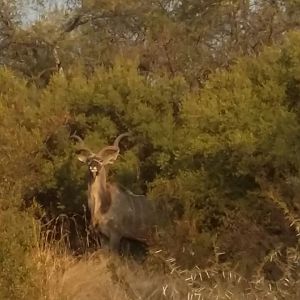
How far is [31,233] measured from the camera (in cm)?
978

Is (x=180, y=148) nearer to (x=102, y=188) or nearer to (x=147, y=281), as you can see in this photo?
(x=102, y=188)

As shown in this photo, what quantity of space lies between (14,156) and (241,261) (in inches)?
198

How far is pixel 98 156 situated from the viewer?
1490cm

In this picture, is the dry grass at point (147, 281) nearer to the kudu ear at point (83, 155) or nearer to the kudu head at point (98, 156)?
the kudu head at point (98, 156)

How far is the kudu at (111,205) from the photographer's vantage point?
14.9 metres

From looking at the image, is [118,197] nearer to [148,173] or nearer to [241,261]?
[148,173]

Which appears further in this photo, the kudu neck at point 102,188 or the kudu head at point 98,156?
the kudu neck at point 102,188

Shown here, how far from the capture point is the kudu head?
14.9 metres

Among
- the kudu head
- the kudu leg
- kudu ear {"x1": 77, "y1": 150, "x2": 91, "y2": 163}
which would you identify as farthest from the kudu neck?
the kudu leg

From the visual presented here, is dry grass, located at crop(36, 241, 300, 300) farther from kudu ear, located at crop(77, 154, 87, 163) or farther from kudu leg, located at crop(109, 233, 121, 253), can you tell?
kudu ear, located at crop(77, 154, 87, 163)

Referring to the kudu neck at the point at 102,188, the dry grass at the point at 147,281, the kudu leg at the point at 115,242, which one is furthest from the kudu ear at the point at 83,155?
the dry grass at the point at 147,281

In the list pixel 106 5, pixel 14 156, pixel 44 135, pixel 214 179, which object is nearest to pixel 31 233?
pixel 214 179

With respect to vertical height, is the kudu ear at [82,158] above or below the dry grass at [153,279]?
above

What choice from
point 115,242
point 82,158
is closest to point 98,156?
point 82,158
